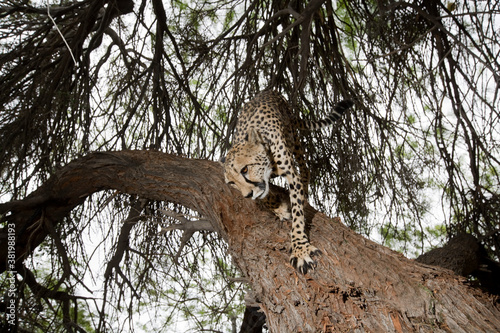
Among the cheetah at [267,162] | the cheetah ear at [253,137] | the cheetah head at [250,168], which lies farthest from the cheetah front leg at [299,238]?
the cheetah ear at [253,137]

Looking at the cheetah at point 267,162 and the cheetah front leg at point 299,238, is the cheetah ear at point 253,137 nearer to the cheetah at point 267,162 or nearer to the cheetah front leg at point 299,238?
the cheetah at point 267,162

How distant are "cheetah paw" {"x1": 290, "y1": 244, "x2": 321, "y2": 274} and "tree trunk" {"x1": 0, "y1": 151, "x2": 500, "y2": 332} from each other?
0.03m

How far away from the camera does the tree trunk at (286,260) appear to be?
2184 mm

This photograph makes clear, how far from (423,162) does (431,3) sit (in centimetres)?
154

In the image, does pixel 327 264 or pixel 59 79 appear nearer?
pixel 327 264

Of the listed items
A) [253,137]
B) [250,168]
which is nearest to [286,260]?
[250,168]

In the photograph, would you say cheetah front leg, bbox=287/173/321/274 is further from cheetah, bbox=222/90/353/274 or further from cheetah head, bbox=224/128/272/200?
cheetah head, bbox=224/128/272/200

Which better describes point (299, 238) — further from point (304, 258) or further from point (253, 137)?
point (253, 137)

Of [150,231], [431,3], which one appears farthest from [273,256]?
[431,3]

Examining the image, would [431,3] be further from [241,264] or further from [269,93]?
[241,264]

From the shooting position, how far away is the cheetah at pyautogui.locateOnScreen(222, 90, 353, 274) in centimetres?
267

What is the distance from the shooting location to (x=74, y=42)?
12.7ft

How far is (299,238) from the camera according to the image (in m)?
2.68

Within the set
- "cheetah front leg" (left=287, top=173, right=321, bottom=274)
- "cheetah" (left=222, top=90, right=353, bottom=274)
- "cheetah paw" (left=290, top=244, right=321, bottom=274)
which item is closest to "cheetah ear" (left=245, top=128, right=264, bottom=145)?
"cheetah" (left=222, top=90, right=353, bottom=274)
